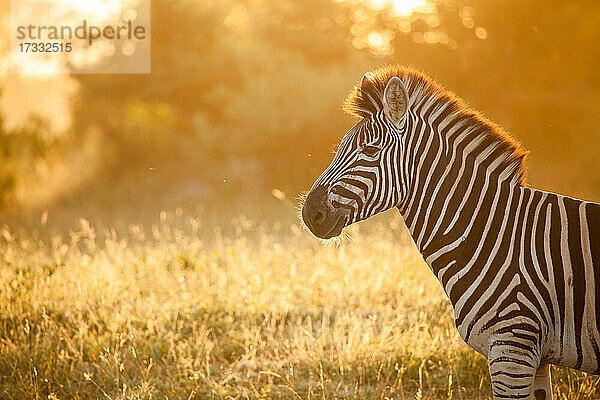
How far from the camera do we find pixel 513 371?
277 centimetres

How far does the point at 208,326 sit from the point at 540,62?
953 cm

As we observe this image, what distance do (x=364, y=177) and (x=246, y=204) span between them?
9.41 m

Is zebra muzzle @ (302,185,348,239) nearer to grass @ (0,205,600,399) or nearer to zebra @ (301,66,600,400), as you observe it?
zebra @ (301,66,600,400)

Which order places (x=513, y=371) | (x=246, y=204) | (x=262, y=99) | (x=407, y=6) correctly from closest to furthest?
(x=513, y=371) → (x=246, y=204) → (x=407, y=6) → (x=262, y=99)

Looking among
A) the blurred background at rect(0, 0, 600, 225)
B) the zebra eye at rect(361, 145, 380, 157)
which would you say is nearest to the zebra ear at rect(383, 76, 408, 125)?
the zebra eye at rect(361, 145, 380, 157)

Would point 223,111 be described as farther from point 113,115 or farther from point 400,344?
point 400,344

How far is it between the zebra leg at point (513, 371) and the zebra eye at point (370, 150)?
1109mm

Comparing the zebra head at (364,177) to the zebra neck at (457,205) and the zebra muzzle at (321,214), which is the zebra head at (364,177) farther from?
the zebra neck at (457,205)

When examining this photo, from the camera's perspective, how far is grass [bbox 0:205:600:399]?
4242 millimetres

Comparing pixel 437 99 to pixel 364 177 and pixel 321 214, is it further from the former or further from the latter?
pixel 321 214

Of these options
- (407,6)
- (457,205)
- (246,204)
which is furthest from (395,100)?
(407,6)

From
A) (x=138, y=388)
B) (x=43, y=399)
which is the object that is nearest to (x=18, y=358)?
(x=43, y=399)

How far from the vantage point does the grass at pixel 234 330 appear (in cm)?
424

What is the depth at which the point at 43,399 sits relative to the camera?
4211mm
